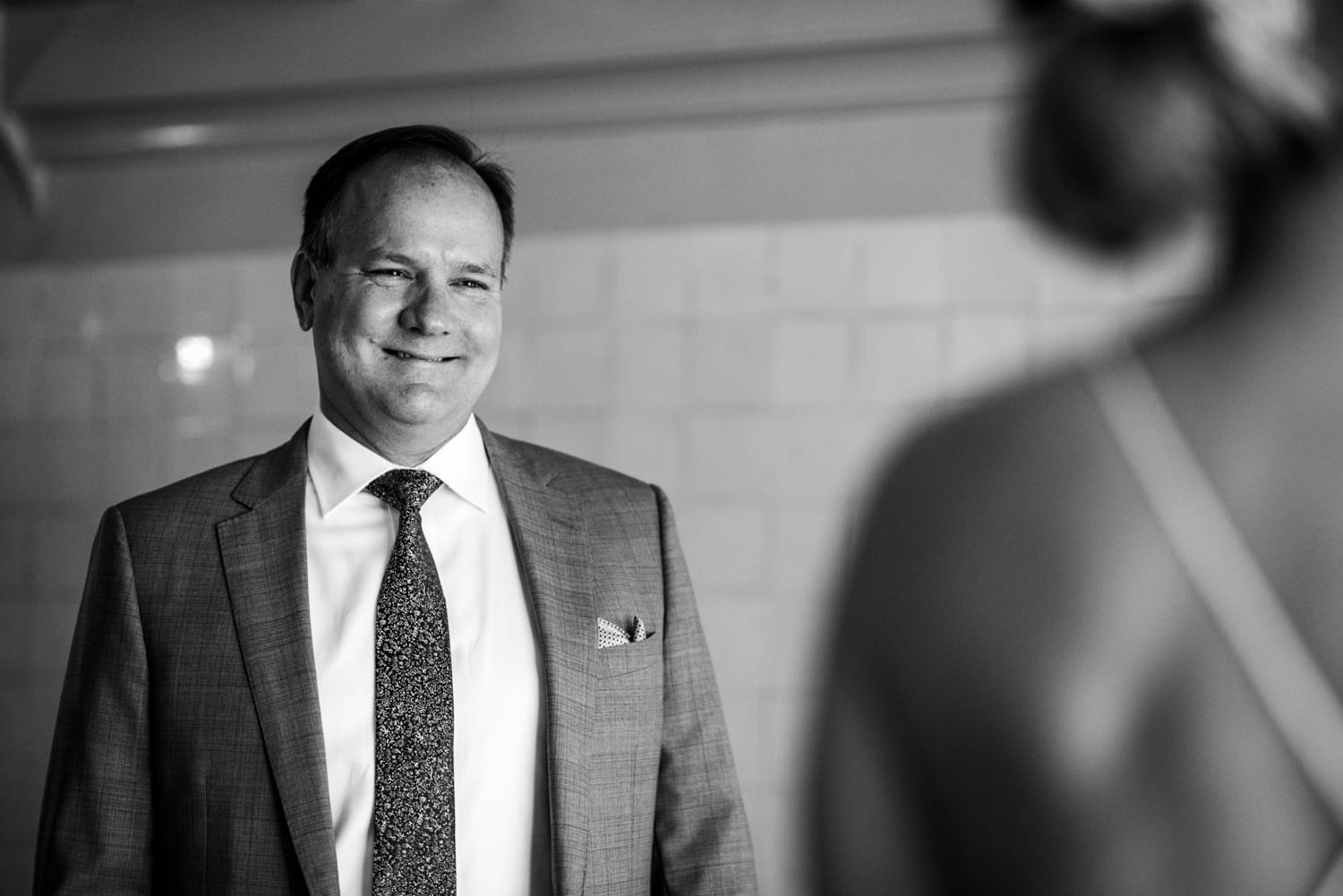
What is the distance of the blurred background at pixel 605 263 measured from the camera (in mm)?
2311

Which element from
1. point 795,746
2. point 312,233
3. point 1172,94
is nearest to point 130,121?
point 312,233

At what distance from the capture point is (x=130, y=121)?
9.02 ft

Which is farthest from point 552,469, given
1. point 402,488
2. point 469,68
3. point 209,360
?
point 209,360

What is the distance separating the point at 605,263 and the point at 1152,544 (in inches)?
76.7

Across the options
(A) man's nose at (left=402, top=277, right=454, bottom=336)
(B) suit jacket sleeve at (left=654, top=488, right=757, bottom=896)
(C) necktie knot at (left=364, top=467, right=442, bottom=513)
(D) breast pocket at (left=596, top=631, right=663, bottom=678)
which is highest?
(A) man's nose at (left=402, top=277, right=454, bottom=336)

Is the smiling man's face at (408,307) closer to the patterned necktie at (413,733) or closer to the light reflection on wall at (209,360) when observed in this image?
the patterned necktie at (413,733)

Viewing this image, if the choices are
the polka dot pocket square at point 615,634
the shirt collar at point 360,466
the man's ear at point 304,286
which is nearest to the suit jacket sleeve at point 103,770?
the shirt collar at point 360,466

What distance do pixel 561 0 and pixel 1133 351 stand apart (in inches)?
82.2

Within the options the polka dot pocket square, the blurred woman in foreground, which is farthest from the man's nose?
the blurred woman in foreground

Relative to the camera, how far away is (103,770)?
1460mm

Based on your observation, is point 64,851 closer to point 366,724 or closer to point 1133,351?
point 366,724

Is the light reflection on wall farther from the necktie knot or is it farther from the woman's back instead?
the woman's back

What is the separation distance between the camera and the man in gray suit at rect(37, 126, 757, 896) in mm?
1452

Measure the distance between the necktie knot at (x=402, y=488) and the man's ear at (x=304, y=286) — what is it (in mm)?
234
